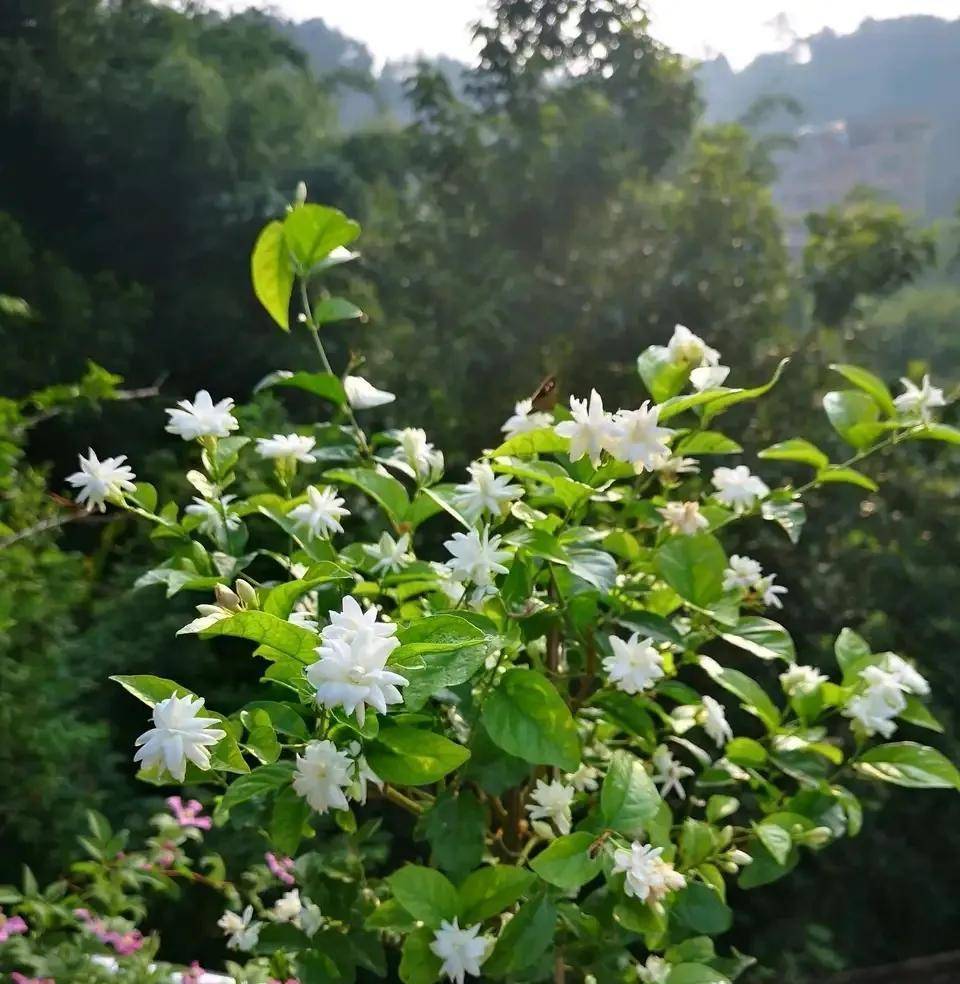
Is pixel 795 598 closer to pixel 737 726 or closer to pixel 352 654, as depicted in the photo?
pixel 737 726

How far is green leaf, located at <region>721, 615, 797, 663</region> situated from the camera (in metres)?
0.58

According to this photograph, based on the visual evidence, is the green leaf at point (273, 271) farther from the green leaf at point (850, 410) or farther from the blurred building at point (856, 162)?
the blurred building at point (856, 162)

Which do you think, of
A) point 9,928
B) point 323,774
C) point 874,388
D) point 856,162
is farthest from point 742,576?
point 856,162

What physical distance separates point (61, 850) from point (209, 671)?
13.3 inches

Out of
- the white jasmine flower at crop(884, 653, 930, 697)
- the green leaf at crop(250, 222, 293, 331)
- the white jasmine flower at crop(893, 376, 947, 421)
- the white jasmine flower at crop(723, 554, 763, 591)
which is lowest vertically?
the white jasmine flower at crop(884, 653, 930, 697)

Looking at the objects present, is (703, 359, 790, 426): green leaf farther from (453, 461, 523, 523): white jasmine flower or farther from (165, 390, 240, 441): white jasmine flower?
(165, 390, 240, 441): white jasmine flower

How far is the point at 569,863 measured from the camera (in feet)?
1.50

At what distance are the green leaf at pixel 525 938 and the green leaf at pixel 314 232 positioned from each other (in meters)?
0.43

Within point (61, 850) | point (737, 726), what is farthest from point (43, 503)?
point (737, 726)

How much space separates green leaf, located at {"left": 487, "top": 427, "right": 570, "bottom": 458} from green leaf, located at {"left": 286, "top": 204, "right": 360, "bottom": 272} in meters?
0.18

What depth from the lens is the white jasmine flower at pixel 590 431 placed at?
0.45 metres

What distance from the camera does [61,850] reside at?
114 cm

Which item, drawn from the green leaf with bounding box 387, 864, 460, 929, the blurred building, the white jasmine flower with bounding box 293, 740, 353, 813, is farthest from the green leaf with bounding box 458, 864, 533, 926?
the blurred building

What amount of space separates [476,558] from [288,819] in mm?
174
